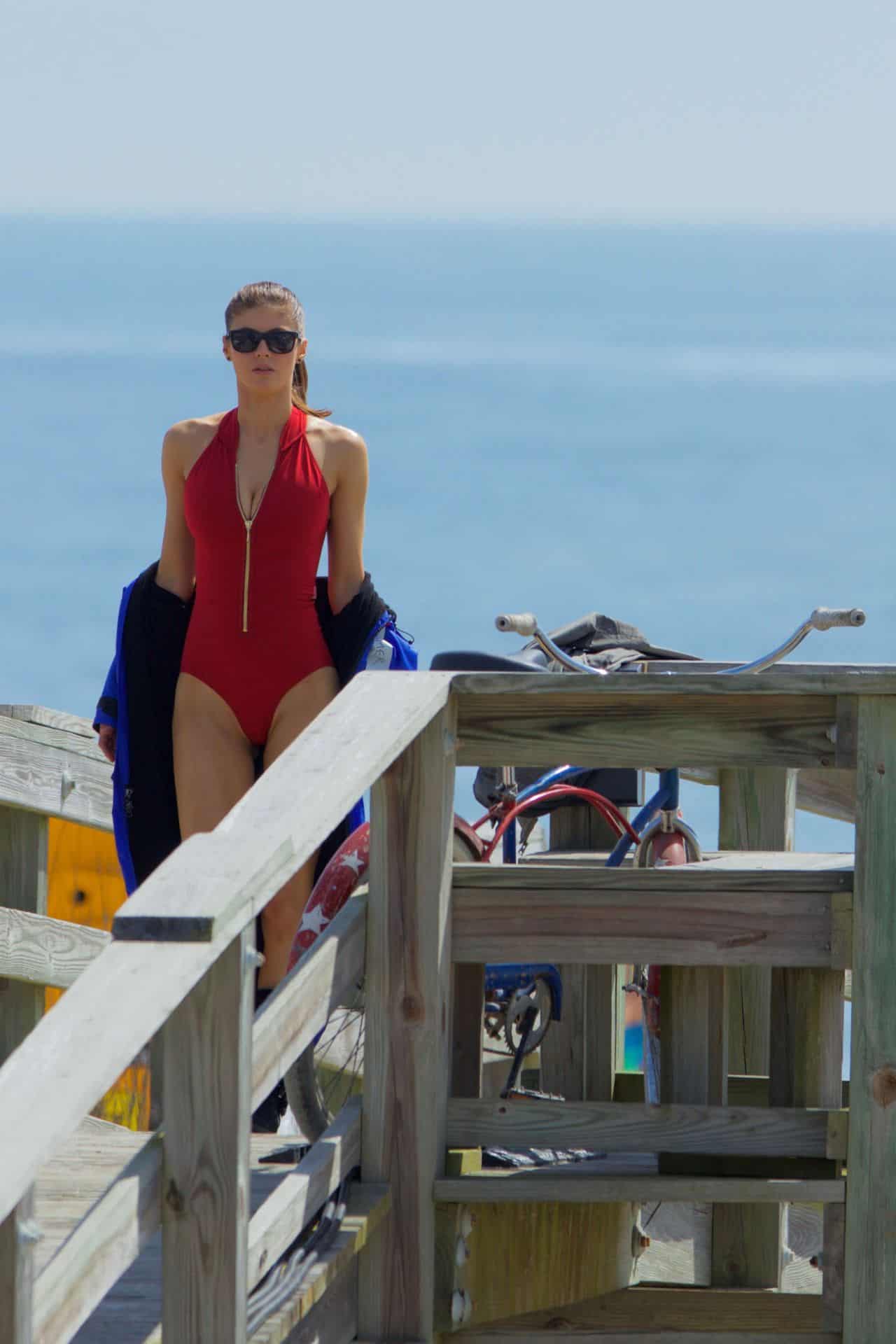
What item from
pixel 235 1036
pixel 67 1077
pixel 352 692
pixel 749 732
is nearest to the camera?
pixel 67 1077

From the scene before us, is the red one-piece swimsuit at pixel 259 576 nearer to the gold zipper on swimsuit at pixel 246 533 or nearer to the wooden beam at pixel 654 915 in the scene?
the gold zipper on swimsuit at pixel 246 533

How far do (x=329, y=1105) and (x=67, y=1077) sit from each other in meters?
3.77

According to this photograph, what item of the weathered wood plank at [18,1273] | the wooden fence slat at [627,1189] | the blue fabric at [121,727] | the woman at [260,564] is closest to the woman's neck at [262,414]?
the woman at [260,564]

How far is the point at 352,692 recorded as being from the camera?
3043mm

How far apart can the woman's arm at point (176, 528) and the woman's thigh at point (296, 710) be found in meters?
0.35

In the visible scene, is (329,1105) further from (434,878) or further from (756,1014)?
(434,878)

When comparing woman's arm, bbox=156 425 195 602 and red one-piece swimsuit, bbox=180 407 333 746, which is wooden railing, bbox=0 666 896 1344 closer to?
red one-piece swimsuit, bbox=180 407 333 746

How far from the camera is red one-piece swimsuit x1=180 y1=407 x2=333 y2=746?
4.14 metres

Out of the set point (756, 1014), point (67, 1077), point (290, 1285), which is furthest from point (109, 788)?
point (67, 1077)

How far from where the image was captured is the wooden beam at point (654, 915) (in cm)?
330

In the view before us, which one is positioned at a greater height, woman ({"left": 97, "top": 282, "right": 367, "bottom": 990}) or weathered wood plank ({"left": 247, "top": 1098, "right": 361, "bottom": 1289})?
woman ({"left": 97, "top": 282, "right": 367, "bottom": 990})

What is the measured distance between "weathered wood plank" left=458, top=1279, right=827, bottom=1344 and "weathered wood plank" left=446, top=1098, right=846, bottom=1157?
30cm

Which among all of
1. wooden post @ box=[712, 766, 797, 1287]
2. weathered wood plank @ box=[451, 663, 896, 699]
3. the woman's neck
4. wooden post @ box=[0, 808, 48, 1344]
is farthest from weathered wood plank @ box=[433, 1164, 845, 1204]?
wooden post @ box=[0, 808, 48, 1344]

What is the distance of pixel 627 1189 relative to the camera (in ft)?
10.9
